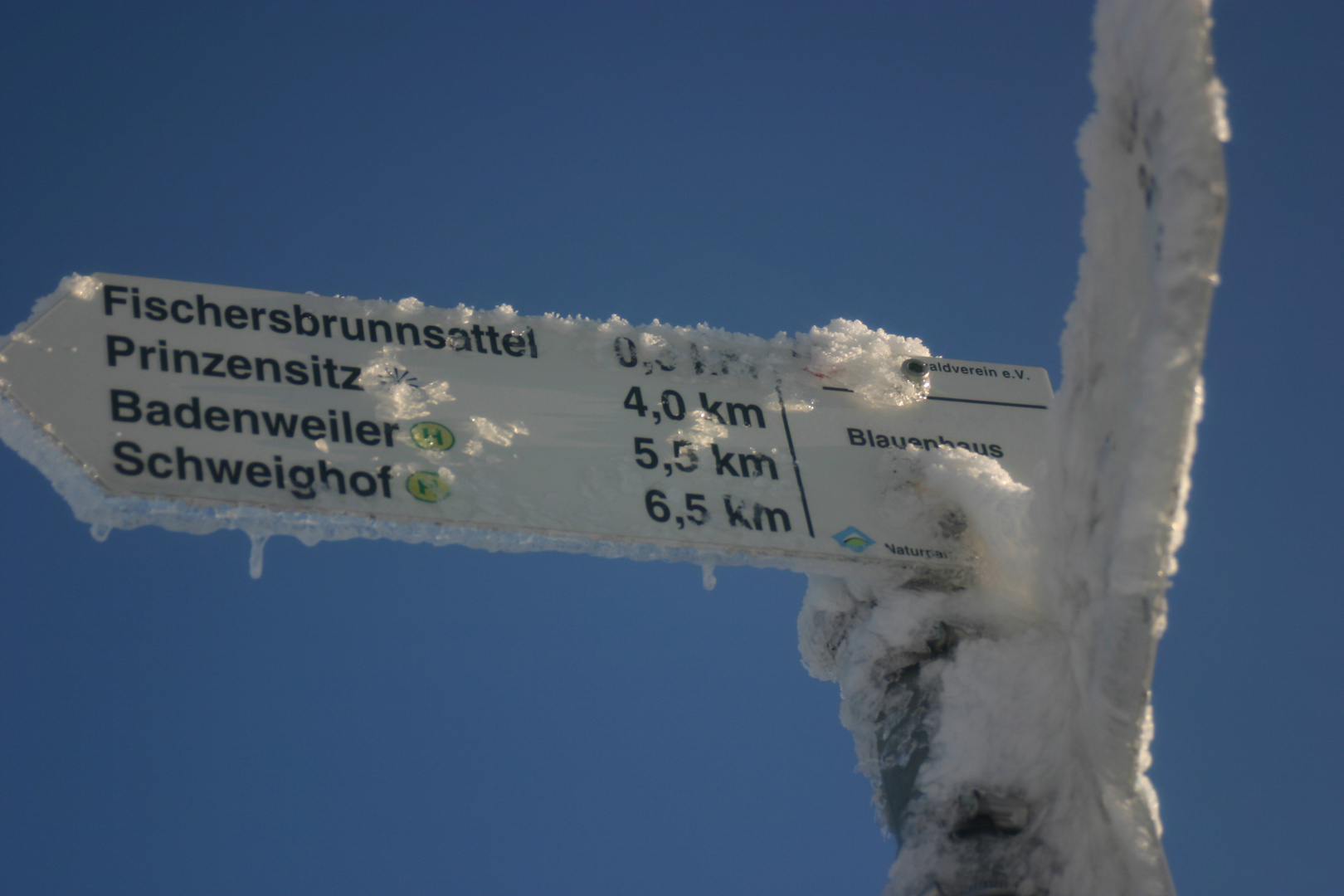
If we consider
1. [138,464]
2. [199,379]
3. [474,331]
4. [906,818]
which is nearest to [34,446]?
[138,464]

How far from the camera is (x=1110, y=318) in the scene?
5.33 ft

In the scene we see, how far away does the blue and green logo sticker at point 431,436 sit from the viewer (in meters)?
2.16

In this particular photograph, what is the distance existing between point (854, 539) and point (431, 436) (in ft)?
3.14

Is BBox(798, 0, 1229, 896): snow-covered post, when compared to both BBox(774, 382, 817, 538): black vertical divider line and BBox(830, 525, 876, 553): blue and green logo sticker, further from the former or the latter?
BBox(774, 382, 817, 538): black vertical divider line

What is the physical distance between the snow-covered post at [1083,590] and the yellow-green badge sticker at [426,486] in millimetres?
943

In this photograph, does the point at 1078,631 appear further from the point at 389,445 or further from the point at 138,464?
the point at 138,464

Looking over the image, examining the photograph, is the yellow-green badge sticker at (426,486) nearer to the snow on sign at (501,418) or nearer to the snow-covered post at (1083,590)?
the snow on sign at (501,418)

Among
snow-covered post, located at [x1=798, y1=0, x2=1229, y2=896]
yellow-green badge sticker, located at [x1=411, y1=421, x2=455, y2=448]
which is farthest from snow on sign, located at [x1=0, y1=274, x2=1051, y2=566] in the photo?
snow-covered post, located at [x1=798, y1=0, x2=1229, y2=896]

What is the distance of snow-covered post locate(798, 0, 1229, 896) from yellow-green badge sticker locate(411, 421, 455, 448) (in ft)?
3.13

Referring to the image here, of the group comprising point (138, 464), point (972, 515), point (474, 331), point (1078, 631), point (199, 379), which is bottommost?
point (1078, 631)

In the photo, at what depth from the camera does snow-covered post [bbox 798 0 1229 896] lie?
1.35 meters

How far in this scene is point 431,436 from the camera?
2176mm

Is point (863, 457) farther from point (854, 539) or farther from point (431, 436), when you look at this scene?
point (431, 436)

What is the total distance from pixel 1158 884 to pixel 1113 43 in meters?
1.28
